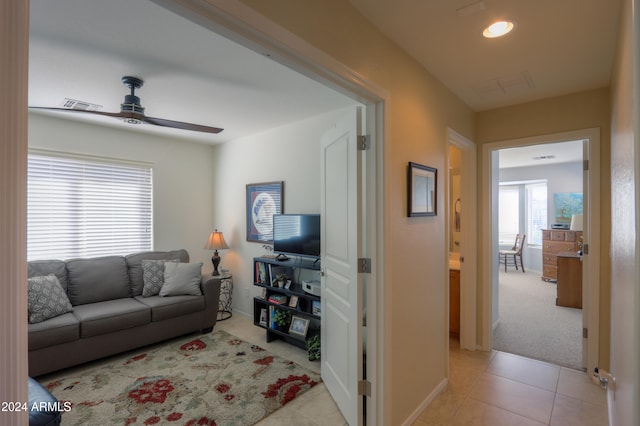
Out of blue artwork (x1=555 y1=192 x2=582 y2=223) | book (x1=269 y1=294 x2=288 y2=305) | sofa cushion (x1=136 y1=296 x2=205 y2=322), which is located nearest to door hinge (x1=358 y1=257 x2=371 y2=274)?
book (x1=269 y1=294 x2=288 y2=305)

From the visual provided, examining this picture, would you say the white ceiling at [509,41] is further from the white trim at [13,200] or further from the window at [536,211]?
the window at [536,211]

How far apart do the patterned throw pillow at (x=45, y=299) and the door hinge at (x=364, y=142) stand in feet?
10.1

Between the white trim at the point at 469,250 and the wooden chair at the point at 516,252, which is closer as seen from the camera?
the white trim at the point at 469,250

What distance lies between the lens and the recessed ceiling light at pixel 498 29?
1753 mm

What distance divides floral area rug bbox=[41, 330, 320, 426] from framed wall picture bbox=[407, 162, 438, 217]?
1.71 m

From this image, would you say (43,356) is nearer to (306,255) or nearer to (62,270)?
(62,270)

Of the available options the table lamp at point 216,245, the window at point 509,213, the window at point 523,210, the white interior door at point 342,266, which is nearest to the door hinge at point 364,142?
the white interior door at point 342,266

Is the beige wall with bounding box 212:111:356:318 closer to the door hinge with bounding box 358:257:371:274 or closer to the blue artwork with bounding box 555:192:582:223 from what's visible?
the door hinge with bounding box 358:257:371:274

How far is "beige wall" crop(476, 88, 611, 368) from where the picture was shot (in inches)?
101

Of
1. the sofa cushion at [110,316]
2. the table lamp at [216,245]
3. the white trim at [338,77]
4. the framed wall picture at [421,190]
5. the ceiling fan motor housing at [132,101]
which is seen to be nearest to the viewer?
the white trim at [338,77]

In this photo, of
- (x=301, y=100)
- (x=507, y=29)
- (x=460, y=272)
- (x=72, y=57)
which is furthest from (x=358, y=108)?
(x=460, y=272)

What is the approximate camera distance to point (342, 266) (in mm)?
2152

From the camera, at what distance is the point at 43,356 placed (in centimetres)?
266

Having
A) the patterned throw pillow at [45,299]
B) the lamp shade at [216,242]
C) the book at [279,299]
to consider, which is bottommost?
the book at [279,299]
